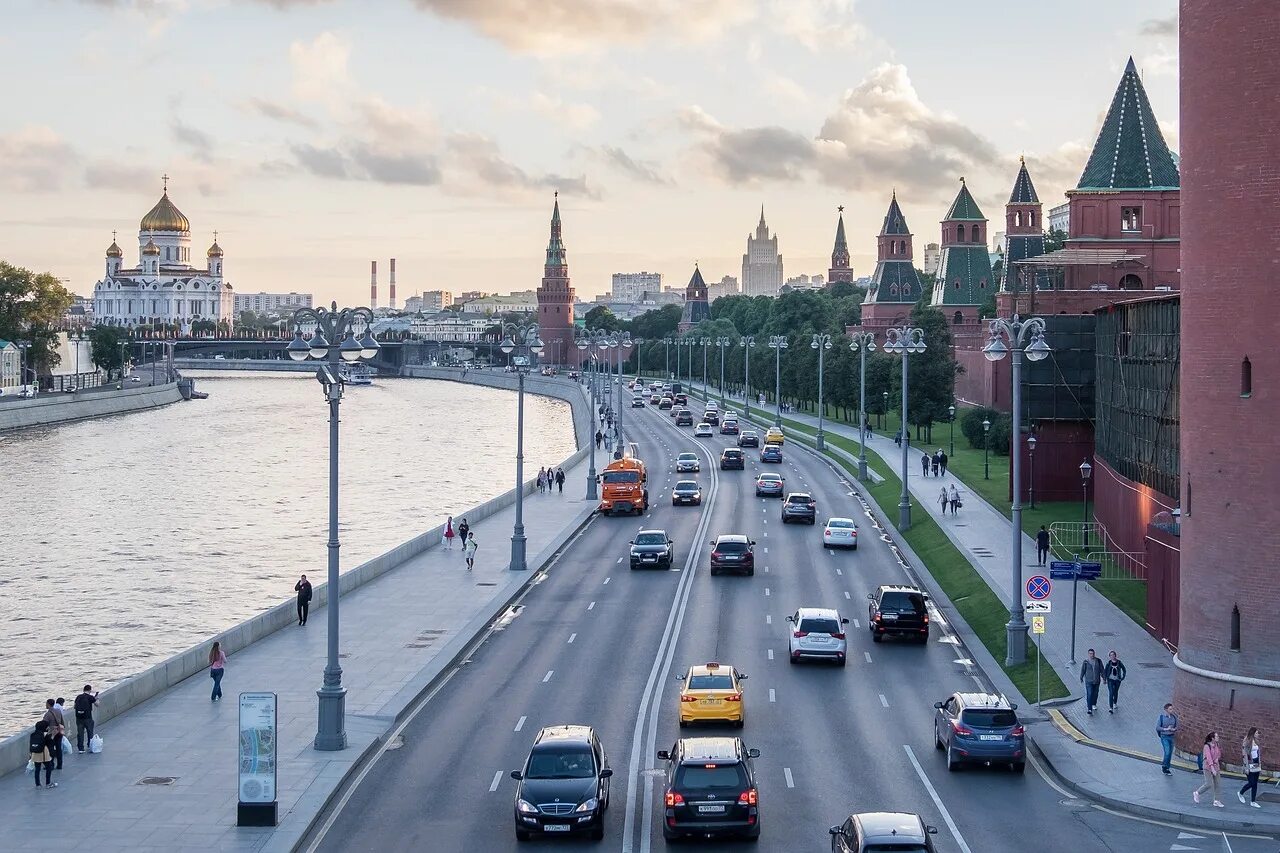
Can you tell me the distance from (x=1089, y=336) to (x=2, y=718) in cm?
4250

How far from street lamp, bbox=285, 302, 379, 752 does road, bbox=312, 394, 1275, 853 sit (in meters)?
1.10

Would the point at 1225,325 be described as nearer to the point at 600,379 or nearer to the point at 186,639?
the point at 186,639

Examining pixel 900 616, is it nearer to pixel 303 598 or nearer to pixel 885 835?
pixel 303 598

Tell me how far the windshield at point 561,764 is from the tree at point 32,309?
164m

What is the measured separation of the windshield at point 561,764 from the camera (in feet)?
72.7

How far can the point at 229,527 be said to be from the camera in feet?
246

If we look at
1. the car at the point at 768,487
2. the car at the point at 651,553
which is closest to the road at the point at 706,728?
the car at the point at 651,553

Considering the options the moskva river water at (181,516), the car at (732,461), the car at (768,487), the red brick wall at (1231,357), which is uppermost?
the red brick wall at (1231,357)

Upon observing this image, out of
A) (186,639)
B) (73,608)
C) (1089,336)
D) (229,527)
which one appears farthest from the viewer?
(229,527)

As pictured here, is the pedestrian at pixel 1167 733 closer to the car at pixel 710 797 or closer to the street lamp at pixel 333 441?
the car at pixel 710 797

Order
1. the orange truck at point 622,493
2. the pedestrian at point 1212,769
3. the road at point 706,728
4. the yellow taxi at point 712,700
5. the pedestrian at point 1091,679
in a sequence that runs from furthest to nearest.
Result: the orange truck at point 622,493, the pedestrian at point 1091,679, the yellow taxi at point 712,700, the pedestrian at point 1212,769, the road at point 706,728

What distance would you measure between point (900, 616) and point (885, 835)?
18645mm

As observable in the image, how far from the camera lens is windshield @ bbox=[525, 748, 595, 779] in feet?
72.7

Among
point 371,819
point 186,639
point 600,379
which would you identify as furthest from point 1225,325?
point 600,379
